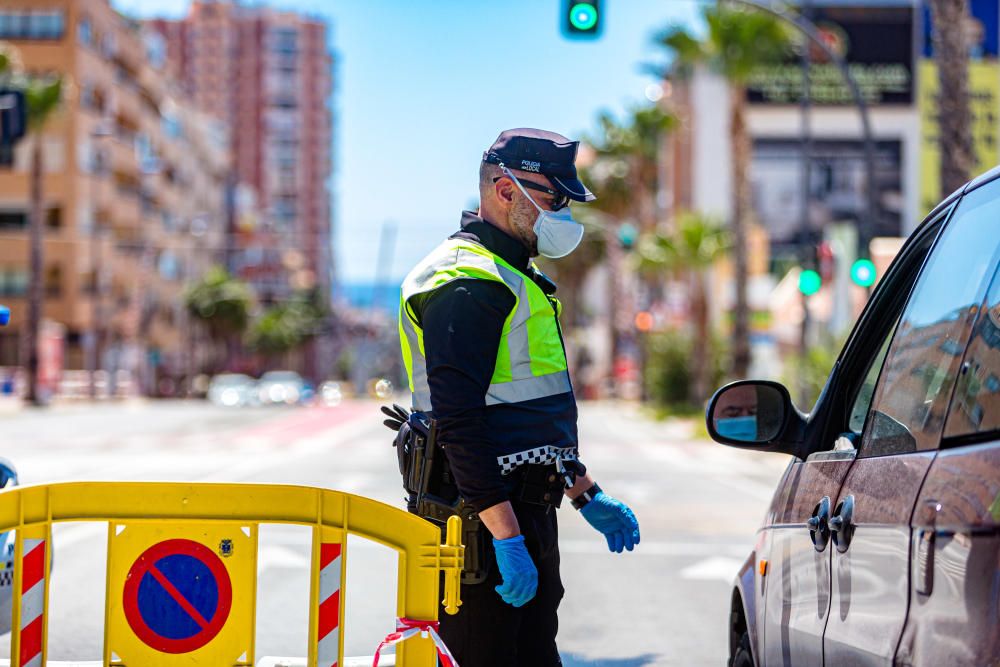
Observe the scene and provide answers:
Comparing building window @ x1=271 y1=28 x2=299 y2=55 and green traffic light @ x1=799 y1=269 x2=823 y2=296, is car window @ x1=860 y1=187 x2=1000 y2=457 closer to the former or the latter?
green traffic light @ x1=799 y1=269 x2=823 y2=296

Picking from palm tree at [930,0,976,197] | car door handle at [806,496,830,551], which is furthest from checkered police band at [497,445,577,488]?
palm tree at [930,0,976,197]

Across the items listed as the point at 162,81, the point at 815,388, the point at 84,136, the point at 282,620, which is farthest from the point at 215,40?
the point at 282,620

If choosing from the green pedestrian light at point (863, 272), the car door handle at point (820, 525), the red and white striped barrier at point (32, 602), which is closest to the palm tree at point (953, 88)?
the green pedestrian light at point (863, 272)

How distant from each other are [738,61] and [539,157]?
31129mm

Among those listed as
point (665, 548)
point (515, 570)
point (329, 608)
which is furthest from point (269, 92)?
point (329, 608)

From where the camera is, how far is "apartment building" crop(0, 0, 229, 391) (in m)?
73.1

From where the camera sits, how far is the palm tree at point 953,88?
18.3m

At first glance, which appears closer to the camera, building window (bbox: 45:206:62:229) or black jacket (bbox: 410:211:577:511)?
black jacket (bbox: 410:211:577:511)

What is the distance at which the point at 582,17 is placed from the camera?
1532 centimetres

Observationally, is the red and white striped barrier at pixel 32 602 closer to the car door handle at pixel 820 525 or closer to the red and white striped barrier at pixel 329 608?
the red and white striped barrier at pixel 329 608

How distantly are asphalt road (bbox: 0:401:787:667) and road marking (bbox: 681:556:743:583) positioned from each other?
0.7 inches

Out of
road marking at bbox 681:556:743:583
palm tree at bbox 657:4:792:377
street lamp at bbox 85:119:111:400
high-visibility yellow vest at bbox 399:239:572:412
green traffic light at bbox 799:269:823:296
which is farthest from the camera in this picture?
street lamp at bbox 85:119:111:400

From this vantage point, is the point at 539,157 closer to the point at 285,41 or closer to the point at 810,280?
the point at 810,280

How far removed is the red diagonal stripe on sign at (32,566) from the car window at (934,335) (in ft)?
6.22
